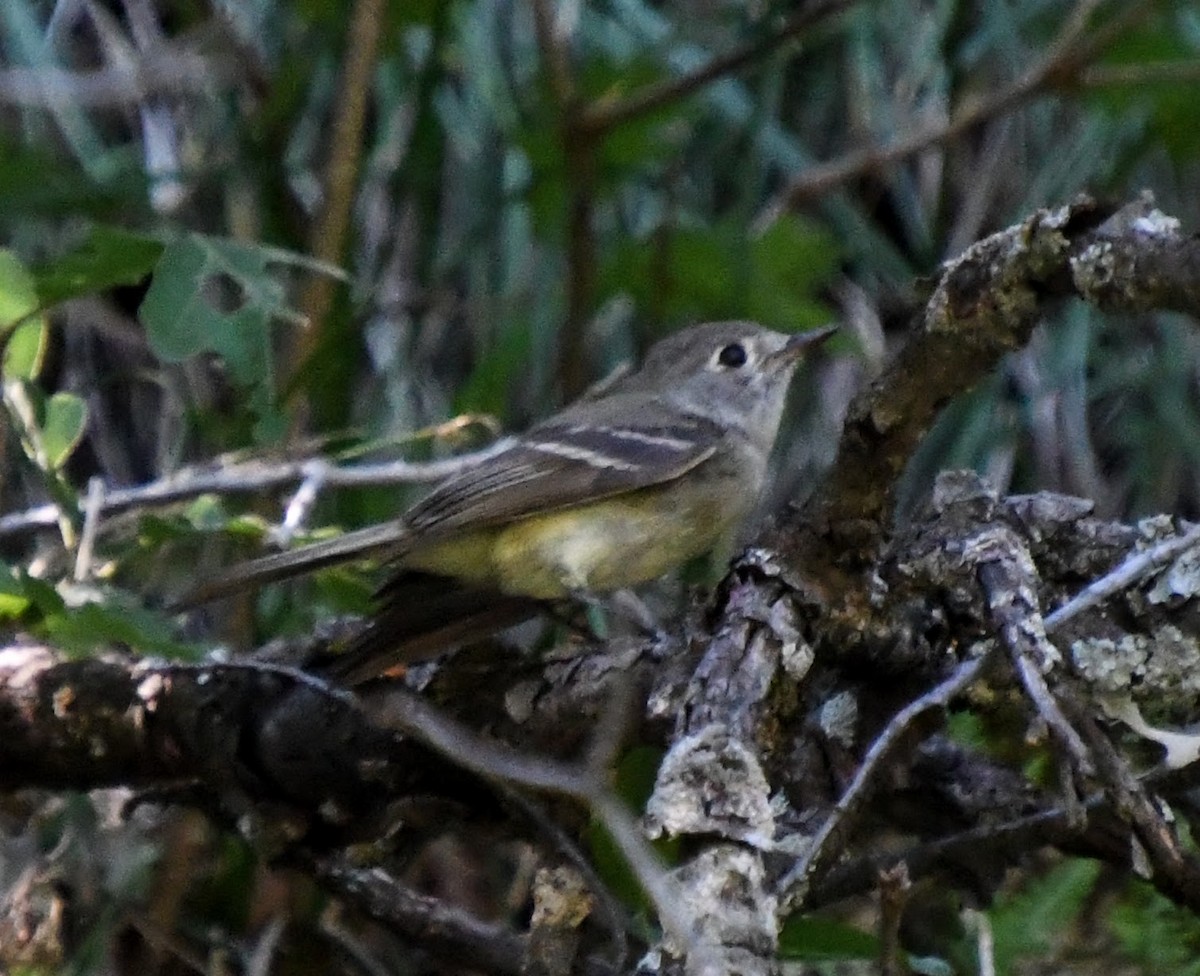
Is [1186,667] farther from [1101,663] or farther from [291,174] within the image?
[291,174]

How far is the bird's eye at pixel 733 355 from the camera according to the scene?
10.7ft

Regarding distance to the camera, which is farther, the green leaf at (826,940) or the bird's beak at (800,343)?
the bird's beak at (800,343)

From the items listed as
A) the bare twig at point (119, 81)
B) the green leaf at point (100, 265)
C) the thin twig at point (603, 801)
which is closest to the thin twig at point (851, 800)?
the thin twig at point (603, 801)

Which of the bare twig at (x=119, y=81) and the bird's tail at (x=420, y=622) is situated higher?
the bare twig at (x=119, y=81)

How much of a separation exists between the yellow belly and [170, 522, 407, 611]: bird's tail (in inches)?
6.9

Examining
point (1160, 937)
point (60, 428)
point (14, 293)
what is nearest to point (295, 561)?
point (60, 428)

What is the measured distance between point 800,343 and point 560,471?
497 millimetres

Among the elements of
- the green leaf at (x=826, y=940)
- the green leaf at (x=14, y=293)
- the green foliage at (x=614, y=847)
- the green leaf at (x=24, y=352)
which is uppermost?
the green leaf at (x=14, y=293)

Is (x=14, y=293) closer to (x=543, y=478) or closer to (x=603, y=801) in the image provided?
(x=543, y=478)

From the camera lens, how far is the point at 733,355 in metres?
3.26

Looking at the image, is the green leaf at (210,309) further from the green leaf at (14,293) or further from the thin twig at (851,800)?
the thin twig at (851,800)

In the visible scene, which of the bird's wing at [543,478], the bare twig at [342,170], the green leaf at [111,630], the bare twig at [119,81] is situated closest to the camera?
the green leaf at [111,630]

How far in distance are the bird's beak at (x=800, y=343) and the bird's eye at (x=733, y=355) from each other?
0.33ft

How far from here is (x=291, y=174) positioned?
11.7 ft
